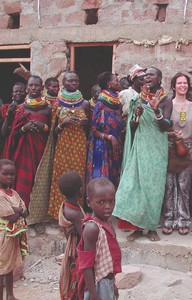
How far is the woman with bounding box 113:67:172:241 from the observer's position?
4.33 meters

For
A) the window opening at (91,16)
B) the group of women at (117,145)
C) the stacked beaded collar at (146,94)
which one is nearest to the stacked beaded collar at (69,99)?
the group of women at (117,145)

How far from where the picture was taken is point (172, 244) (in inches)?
167

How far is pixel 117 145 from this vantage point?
15.2 feet

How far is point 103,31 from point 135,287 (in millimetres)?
3515

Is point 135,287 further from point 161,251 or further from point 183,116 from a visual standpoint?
point 183,116

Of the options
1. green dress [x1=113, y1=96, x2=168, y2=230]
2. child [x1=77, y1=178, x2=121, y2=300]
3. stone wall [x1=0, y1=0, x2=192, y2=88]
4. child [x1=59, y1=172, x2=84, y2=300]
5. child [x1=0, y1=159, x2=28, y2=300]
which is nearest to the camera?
child [x1=77, y1=178, x2=121, y2=300]

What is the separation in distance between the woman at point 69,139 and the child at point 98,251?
2079mm

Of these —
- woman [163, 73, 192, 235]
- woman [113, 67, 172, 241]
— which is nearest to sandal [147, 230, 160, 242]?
woman [113, 67, 172, 241]

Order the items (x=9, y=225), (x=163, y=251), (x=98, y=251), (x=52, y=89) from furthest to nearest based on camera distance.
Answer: (x=52, y=89), (x=163, y=251), (x=9, y=225), (x=98, y=251)

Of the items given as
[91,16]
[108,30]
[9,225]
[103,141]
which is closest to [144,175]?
[103,141]

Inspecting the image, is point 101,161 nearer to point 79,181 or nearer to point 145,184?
point 145,184

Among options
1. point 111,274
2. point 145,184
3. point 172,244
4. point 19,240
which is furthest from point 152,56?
point 111,274

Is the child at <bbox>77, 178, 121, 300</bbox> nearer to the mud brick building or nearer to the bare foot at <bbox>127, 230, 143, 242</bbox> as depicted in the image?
the bare foot at <bbox>127, 230, 143, 242</bbox>

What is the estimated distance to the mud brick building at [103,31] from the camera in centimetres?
557
